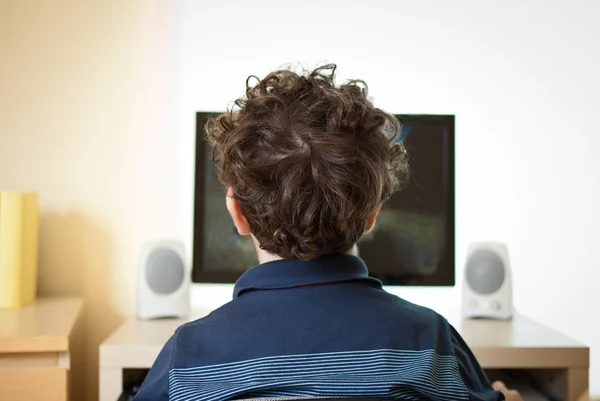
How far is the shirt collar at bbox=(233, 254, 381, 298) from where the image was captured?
107 cm

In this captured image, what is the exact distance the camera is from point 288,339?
984mm

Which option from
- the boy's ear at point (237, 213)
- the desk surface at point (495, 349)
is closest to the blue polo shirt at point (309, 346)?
the boy's ear at point (237, 213)

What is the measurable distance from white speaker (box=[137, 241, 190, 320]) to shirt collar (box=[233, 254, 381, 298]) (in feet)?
3.90

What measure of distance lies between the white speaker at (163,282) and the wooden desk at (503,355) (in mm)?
124

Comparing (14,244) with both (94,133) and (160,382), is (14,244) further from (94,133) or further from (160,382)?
(160,382)

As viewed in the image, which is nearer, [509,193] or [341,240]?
[341,240]

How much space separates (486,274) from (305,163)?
1.40 m

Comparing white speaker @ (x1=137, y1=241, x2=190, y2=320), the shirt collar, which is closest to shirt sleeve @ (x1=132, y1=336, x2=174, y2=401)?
the shirt collar

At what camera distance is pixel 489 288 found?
230 cm

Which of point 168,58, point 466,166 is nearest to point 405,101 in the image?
point 466,166

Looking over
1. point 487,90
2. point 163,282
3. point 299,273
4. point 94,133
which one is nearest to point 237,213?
point 299,273

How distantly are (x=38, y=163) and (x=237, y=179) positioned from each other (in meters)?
1.57

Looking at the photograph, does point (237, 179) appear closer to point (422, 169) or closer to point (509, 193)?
point (422, 169)

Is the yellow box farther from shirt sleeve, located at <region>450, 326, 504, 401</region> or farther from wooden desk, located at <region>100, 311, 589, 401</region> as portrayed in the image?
shirt sleeve, located at <region>450, 326, 504, 401</region>
